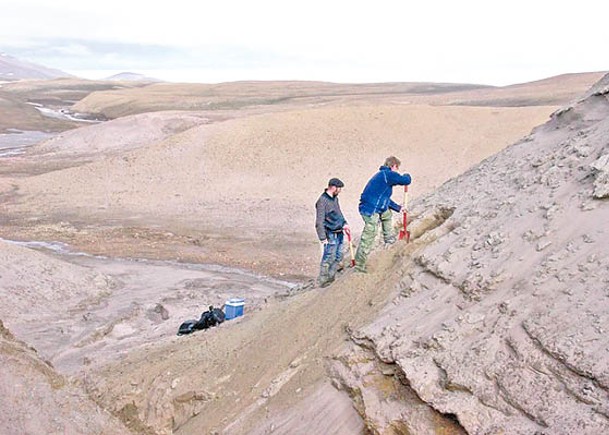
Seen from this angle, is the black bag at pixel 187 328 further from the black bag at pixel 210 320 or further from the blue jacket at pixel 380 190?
the blue jacket at pixel 380 190

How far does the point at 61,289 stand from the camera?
1373 centimetres

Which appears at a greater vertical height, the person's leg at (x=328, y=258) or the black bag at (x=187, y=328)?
the person's leg at (x=328, y=258)

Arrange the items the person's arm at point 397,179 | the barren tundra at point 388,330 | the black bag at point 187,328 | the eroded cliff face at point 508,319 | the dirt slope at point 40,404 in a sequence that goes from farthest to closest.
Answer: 1. the black bag at point 187,328
2. the person's arm at point 397,179
3. the dirt slope at point 40,404
4. the barren tundra at point 388,330
5. the eroded cliff face at point 508,319

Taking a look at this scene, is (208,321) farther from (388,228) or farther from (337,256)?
(388,228)

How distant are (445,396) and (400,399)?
0.45 m

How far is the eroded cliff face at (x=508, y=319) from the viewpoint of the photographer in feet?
16.1

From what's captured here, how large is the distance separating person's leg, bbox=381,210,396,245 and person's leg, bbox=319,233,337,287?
0.74 meters

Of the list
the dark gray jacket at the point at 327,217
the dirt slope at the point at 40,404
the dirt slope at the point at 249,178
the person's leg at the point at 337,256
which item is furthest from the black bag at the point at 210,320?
the dirt slope at the point at 249,178

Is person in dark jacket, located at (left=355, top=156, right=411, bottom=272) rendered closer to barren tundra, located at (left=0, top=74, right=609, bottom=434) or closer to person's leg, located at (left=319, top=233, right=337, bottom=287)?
barren tundra, located at (left=0, top=74, right=609, bottom=434)

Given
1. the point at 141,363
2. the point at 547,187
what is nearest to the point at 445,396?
the point at 547,187

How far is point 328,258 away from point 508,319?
3408mm

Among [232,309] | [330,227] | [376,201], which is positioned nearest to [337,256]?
[330,227]

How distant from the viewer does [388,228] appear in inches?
314

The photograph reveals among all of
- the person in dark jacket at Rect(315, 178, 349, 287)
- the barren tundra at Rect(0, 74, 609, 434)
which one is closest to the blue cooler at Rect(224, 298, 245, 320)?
the barren tundra at Rect(0, 74, 609, 434)
